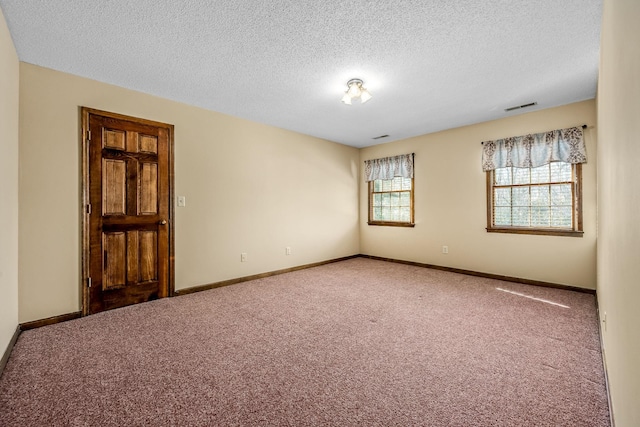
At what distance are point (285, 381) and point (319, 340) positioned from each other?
24.0 inches

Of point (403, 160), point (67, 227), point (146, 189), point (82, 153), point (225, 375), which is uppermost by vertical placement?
point (403, 160)

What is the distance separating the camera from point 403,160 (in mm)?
5492

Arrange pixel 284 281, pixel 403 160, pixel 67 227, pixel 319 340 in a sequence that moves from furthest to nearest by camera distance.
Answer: pixel 403 160 < pixel 284 281 < pixel 67 227 < pixel 319 340

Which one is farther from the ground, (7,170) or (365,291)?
(7,170)

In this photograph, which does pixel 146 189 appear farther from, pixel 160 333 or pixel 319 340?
pixel 319 340

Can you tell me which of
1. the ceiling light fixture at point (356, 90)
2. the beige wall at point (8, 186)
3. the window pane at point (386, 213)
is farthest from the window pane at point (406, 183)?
the beige wall at point (8, 186)

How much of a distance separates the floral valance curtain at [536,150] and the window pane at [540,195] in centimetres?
34

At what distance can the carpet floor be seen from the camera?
1.56 meters

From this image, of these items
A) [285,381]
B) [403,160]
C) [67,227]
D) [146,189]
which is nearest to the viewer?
[285,381]

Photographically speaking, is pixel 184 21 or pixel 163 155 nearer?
pixel 184 21

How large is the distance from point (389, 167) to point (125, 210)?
14.6ft

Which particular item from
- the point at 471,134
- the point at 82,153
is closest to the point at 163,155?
the point at 82,153

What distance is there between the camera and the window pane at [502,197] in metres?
4.34

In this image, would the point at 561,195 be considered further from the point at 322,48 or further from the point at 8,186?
the point at 8,186
